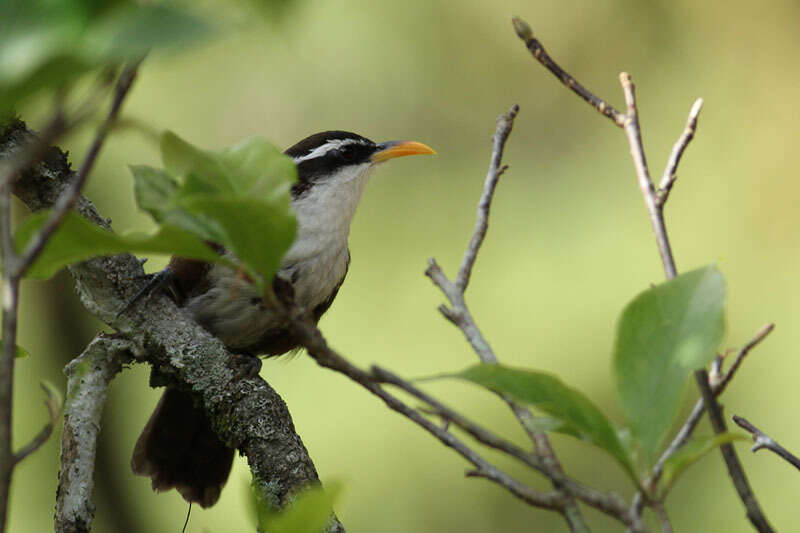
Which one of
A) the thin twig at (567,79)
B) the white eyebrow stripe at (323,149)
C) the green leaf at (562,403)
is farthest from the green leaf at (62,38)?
the white eyebrow stripe at (323,149)

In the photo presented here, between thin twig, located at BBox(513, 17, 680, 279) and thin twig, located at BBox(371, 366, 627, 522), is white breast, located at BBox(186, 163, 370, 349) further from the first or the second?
thin twig, located at BBox(371, 366, 627, 522)

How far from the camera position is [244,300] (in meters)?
2.81

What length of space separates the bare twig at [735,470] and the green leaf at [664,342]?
53 mm

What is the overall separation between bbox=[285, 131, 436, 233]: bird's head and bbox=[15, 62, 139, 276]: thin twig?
2.12m

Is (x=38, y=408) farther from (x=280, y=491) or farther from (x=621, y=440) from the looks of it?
(x=621, y=440)

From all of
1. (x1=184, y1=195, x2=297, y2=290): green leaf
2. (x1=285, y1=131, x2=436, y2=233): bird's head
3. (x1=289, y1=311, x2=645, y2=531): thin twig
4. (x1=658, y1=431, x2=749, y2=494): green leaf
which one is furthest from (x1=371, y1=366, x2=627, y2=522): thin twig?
(x1=285, y1=131, x2=436, y2=233): bird's head

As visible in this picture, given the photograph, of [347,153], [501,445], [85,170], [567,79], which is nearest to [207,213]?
[85,170]

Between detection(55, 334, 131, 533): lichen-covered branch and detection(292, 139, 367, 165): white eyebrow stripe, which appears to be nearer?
detection(55, 334, 131, 533): lichen-covered branch

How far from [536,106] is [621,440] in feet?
10.5

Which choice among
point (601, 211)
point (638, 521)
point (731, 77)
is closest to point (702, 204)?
point (601, 211)

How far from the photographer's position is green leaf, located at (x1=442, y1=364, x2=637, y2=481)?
3.23 ft

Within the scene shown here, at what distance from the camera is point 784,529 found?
9.95 feet

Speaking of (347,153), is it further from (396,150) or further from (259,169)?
(259,169)

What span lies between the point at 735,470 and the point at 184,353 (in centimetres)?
139
